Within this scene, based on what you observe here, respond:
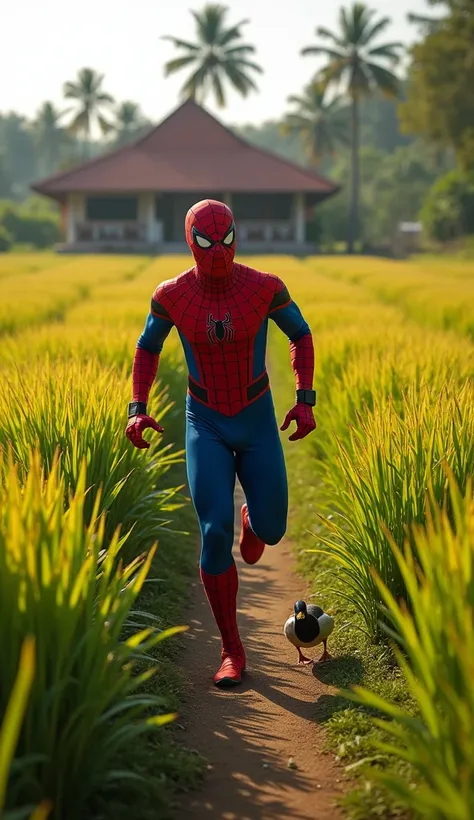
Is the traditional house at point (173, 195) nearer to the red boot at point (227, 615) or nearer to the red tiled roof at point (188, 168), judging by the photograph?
the red tiled roof at point (188, 168)

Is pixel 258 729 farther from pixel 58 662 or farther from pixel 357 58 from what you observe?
pixel 357 58

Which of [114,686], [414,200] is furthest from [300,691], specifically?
[414,200]

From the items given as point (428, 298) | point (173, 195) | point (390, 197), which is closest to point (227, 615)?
point (428, 298)

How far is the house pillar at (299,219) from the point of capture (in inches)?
1826

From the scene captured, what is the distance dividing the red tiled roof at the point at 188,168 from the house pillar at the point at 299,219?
114 centimetres

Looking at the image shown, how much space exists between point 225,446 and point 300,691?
1.03 metres

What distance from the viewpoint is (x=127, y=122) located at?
8888 cm

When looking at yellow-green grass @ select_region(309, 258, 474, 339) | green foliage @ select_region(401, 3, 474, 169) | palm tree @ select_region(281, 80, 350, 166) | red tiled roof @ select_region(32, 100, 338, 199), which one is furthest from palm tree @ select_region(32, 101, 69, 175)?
yellow-green grass @ select_region(309, 258, 474, 339)

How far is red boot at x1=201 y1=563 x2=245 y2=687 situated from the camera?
399 cm

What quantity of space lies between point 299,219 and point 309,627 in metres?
43.8

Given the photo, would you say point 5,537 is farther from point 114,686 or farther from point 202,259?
point 202,259

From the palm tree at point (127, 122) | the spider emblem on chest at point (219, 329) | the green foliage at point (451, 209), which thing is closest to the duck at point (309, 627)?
the spider emblem on chest at point (219, 329)

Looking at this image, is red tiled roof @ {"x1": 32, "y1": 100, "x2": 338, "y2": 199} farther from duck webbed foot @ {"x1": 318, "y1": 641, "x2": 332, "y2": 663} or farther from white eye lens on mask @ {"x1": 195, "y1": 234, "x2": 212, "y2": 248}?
duck webbed foot @ {"x1": 318, "y1": 641, "x2": 332, "y2": 663}

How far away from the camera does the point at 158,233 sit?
4650 centimetres
